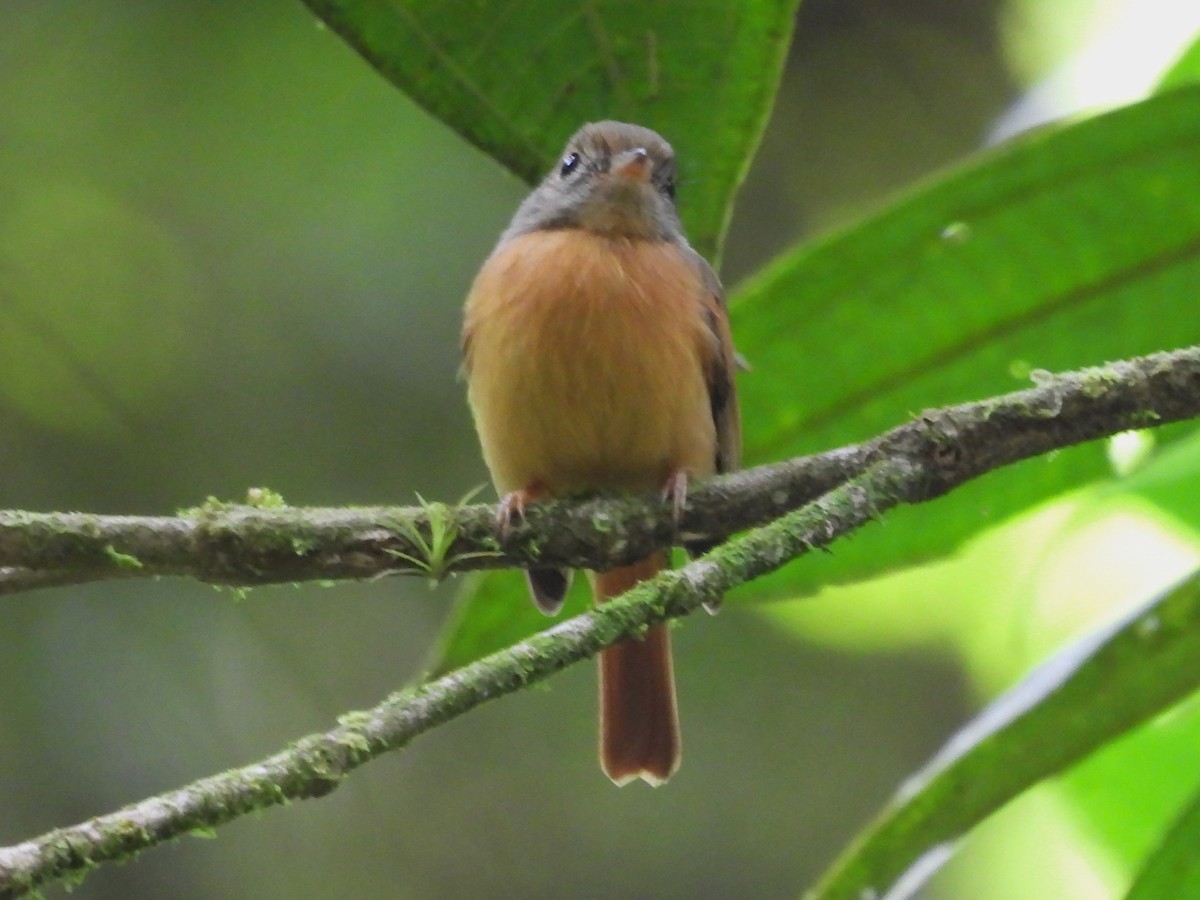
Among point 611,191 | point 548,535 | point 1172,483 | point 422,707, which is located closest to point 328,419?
point 611,191

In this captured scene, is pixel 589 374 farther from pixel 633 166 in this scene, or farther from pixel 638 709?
pixel 638 709

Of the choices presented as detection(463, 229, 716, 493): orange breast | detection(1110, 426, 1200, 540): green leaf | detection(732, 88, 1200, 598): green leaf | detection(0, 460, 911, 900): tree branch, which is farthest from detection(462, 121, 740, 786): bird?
detection(0, 460, 911, 900): tree branch

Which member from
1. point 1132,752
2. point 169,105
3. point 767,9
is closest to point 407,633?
point 169,105

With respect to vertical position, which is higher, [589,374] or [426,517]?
[589,374]

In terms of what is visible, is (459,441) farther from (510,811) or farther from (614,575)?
(614,575)

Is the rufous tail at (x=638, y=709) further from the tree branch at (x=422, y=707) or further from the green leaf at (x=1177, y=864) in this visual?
the tree branch at (x=422, y=707)

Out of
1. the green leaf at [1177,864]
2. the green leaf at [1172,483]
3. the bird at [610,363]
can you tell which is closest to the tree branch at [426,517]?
the green leaf at [1172,483]
